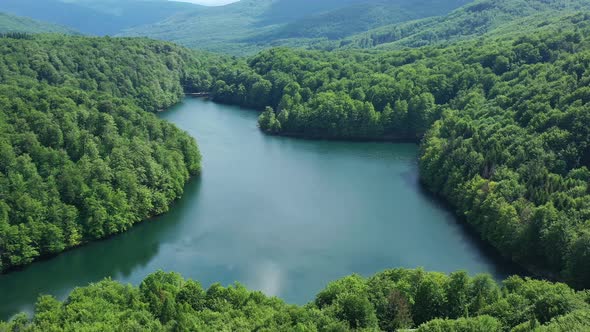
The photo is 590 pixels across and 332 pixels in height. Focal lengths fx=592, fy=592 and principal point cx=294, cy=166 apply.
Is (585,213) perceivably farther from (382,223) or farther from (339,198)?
(339,198)

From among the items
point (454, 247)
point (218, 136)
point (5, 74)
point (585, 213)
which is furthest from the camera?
point (218, 136)

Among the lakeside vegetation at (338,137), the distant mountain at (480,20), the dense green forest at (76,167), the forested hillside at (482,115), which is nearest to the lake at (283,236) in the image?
the dense green forest at (76,167)

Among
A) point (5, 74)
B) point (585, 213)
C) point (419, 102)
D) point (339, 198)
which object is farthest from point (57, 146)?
point (419, 102)

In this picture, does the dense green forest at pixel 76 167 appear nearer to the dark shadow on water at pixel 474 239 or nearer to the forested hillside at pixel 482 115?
the dark shadow on water at pixel 474 239

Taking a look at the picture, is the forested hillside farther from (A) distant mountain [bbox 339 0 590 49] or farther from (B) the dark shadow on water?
(A) distant mountain [bbox 339 0 590 49]

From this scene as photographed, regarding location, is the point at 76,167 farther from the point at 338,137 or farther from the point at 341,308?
the point at 338,137

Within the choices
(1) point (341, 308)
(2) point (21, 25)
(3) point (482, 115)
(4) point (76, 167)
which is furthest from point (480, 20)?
(2) point (21, 25)
